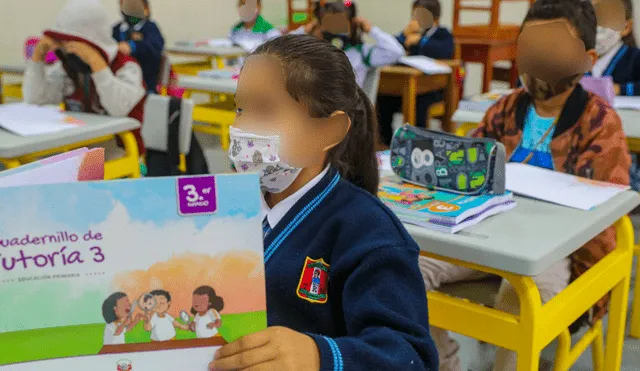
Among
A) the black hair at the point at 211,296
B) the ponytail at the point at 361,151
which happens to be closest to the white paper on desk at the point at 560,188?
the ponytail at the point at 361,151

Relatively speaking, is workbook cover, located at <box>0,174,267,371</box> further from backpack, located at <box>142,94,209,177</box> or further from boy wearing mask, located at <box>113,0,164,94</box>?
boy wearing mask, located at <box>113,0,164,94</box>

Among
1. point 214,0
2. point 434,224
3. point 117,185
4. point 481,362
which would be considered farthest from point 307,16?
point 117,185

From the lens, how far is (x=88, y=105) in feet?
8.55

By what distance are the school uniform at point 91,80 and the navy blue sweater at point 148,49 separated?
1599 mm

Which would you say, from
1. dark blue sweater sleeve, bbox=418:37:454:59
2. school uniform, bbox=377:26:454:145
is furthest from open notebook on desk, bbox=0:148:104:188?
dark blue sweater sleeve, bbox=418:37:454:59

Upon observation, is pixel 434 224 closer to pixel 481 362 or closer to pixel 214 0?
pixel 481 362

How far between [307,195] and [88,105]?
1885mm

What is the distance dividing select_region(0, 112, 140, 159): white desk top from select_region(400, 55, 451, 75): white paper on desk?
2.08 metres

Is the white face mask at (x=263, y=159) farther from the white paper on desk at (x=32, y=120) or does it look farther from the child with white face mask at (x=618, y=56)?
the child with white face mask at (x=618, y=56)

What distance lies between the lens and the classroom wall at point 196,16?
19.1 ft

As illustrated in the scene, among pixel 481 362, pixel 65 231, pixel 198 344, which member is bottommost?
pixel 481 362

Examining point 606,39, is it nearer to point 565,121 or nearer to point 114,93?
point 565,121

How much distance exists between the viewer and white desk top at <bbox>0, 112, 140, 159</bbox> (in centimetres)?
196

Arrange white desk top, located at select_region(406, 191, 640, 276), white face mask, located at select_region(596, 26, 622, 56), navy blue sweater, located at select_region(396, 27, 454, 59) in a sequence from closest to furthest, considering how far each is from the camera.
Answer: white desk top, located at select_region(406, 191, 640, 276) → white face mask, located at select_region(596, 26, 622, 56) → navy blue sweater, located at select_region(396, 27, 454, 59)
